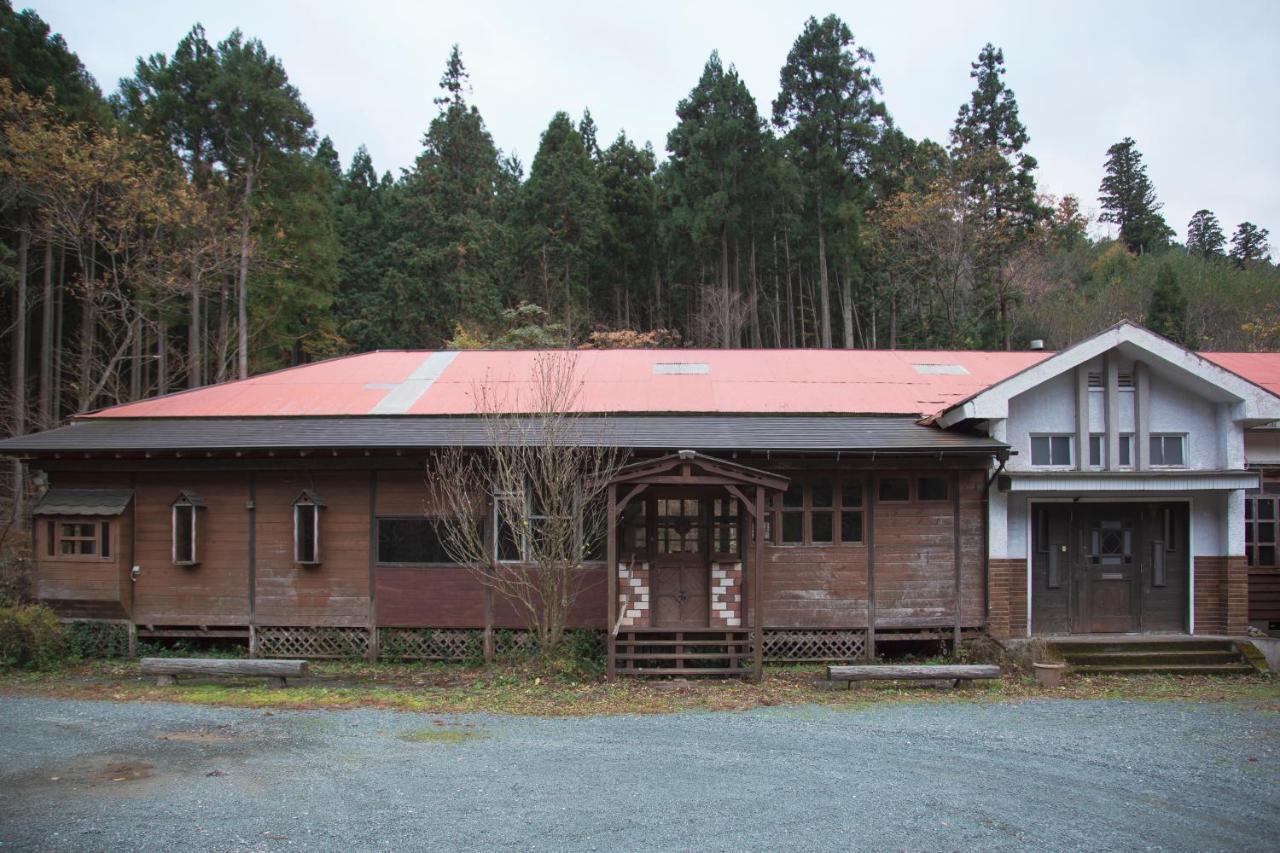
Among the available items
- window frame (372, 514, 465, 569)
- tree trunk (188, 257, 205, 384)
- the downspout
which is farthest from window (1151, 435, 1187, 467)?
tree trunk (188, 257, 205, 384)

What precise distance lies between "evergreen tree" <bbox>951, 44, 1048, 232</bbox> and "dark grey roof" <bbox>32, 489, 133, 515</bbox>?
1085 inches

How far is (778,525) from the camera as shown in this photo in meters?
12.7

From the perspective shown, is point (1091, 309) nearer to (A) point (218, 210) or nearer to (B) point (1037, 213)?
(B) point (1037, 213)

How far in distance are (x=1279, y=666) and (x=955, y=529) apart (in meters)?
4.78

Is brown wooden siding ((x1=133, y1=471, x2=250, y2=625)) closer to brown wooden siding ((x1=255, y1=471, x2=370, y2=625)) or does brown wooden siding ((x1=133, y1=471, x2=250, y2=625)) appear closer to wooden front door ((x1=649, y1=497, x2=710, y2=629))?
brown wooden siding ((x1=255, y1=471, x2=370, y2=625))

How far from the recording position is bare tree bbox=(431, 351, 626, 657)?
445 inches

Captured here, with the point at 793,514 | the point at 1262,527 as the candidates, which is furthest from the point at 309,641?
the point at 1262,527

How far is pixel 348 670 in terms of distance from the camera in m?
12.3

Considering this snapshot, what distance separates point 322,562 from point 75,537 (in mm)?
3794

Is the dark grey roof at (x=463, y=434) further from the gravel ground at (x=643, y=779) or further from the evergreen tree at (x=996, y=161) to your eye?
the evergreen tree at (x=996, y=161)

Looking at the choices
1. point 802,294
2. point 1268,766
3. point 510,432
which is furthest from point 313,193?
point 1268,766

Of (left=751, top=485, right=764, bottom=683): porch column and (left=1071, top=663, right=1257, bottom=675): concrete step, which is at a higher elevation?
(left=751, top=485, right=764, bottom=683): porch column

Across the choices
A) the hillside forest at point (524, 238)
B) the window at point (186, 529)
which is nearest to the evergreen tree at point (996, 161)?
the hillside forest at point (524, 238)

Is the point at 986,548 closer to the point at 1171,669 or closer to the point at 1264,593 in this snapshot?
the point at 1171,669
